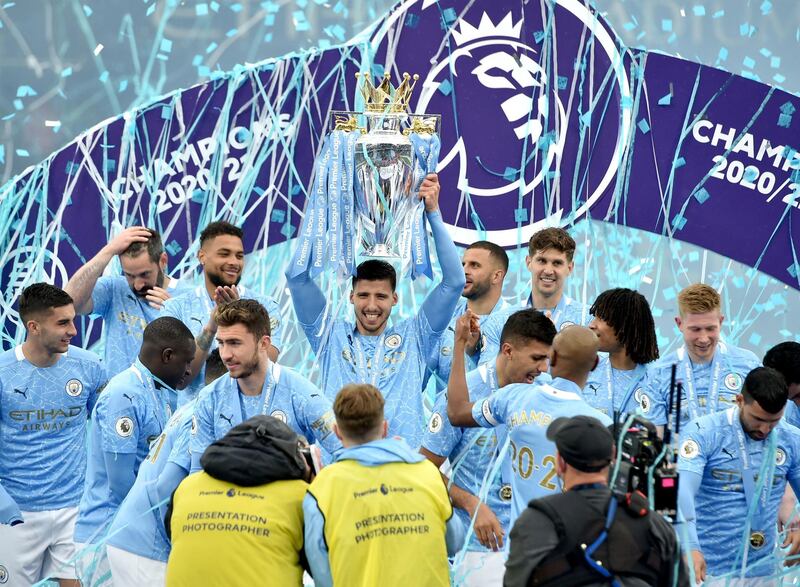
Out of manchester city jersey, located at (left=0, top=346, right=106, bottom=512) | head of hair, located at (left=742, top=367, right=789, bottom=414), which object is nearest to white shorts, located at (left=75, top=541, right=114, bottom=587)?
manchester city jersey, located at (left=0, top=346, right=106, bottom=512)

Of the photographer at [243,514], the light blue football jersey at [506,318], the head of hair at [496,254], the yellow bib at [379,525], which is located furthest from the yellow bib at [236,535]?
the head of hair at [496,254]

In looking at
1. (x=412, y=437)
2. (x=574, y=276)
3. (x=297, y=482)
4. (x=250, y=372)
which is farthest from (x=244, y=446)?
(x=574, y=276)

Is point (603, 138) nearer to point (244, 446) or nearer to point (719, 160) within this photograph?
point (719, 160)

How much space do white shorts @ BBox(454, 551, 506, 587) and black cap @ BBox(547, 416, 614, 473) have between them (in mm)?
1579

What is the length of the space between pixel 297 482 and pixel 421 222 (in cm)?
191

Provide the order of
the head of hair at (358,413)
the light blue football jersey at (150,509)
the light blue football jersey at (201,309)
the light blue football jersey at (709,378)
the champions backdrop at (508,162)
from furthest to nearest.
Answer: the champions backdrop at (508,162) < the light blue football jersey at (201,309) < the light blue football jersey at (709,378) < the light blue football jersey at (150,509) < the head of hair at (358,413)

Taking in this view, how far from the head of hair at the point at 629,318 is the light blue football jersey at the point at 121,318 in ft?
7.01

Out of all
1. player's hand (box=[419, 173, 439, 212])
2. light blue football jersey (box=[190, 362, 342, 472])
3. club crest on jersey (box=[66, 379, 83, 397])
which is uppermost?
player's hand (box=[419, 173, 439, 212])

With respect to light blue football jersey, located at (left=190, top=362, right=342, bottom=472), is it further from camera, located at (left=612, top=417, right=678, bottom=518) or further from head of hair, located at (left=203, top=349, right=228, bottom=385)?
camera, located at (left=612, top=417, right=678, bottom=518)

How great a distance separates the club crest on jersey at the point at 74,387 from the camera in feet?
18.5

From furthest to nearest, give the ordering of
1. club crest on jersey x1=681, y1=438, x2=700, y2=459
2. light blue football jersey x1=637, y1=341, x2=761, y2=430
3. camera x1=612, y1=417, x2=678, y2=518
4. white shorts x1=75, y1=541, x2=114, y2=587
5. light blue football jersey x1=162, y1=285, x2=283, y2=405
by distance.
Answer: light blue football jersey x1=162, y1=285, x2=283, y2=405 → light blue football jersey x1=637, y1=341, x2=761, y2=430 → white shorts x1=75, y1=541, x2=114, y2=587 → club crest on jersey x1=681, y1=438, x2=700, y2=459 → camera x1=612, y1=417, x2=678, y2=518

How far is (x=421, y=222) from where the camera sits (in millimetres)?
5363

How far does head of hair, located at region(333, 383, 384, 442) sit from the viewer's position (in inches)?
147

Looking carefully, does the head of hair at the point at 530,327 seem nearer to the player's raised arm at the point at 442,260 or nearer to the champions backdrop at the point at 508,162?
the player's raised arm at the point at 442,260
